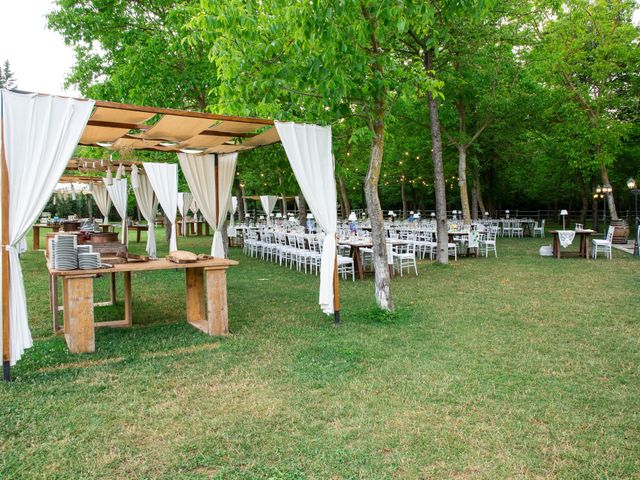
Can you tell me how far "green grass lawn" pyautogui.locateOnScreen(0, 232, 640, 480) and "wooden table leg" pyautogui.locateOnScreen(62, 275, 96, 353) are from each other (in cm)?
15

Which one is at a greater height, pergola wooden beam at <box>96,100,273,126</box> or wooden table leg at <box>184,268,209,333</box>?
pergola wooden beam at <box>96,100,273,126</box>

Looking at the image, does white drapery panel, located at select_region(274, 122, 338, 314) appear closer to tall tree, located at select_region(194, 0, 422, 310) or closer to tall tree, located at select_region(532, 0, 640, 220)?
tall tree, located at select_region(194, 0, 422, 310)

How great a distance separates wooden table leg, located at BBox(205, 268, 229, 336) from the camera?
588 centimetres

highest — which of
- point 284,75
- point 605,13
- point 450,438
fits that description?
point 605,13

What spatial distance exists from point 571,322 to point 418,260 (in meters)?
7.20

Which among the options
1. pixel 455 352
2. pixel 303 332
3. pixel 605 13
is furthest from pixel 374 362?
pixel 605 13

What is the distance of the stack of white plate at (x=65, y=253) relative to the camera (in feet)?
17.3

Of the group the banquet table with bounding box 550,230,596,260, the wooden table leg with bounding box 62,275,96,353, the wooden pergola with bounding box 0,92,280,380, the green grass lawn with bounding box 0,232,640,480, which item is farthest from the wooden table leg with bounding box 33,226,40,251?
the banquet table with bounding box 550,230,596,260

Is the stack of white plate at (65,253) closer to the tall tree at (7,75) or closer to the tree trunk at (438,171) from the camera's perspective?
the tree trunk at (438,171)

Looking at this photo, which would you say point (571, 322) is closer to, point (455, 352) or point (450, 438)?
point (455, 352)

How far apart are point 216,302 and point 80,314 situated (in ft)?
4.65

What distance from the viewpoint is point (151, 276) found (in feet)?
36.6

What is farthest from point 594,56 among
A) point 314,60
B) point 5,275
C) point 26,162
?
point 5,275

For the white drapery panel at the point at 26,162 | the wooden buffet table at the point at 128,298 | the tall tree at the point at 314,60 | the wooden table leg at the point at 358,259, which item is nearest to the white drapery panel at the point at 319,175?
the tall tree at the point at 314,60
